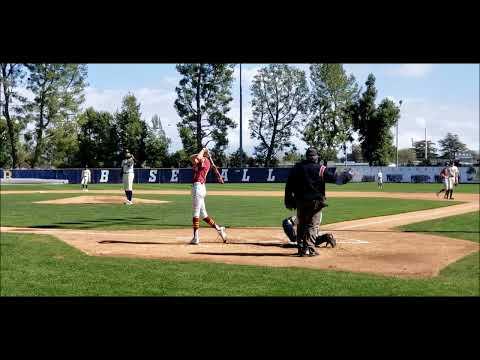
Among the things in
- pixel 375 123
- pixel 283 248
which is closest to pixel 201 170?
pixel 283 248

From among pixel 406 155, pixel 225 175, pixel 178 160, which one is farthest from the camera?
pixel 406 155

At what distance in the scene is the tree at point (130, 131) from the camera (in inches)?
2240

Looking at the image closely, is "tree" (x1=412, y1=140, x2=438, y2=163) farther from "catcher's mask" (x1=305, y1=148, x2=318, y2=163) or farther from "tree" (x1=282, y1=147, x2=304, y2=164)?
"catcher's mask" (x1=305, y1=148, x2=318, y2=163)

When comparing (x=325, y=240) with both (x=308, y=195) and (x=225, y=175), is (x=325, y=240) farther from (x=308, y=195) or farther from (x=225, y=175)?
(x=225, y=175)

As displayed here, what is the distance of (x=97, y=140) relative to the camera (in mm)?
60094

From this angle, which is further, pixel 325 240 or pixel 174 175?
pixel 174 175

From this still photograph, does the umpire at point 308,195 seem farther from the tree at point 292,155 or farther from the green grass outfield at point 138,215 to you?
the tree at point 292,155

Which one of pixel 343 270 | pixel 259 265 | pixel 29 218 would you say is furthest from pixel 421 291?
pixel 29 218

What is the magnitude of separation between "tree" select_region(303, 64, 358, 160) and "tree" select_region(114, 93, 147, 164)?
60.6ft

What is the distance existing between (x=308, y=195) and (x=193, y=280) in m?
2.95

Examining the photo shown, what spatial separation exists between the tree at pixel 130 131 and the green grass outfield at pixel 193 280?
47.5 meters

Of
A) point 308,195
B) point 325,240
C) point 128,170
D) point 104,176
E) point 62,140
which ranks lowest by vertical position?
point 325,240

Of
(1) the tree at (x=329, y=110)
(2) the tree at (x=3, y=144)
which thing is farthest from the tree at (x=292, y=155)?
(2) the tree at (x=3, y=144)
